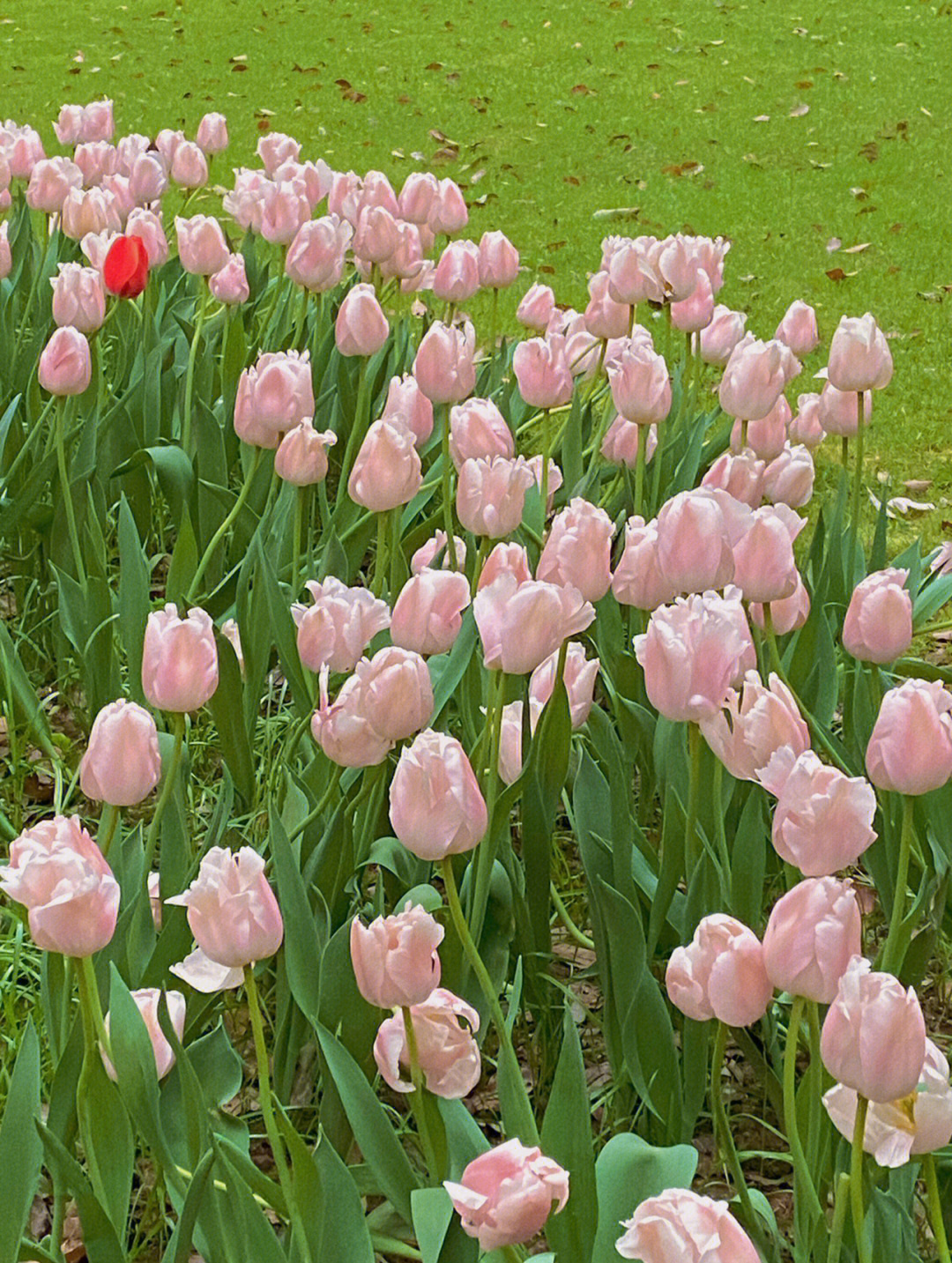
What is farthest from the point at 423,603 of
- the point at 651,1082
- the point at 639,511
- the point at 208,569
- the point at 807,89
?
the point at 807,89

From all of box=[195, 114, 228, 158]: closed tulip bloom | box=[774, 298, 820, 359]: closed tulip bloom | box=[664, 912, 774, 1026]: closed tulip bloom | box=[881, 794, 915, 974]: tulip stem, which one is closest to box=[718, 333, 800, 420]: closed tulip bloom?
box=[774, 298, 820, 359]: closed tulip bloom

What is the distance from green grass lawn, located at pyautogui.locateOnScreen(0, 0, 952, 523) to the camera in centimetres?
584

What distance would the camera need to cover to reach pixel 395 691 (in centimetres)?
132

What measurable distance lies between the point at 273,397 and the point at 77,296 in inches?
22.7

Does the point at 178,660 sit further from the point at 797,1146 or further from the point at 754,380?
the point at 754,380

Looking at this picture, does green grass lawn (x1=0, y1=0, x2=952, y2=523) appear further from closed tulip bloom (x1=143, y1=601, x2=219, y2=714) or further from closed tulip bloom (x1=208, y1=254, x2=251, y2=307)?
closed tulip bloom (x1=143, y1=601, x2=219, y2=714)

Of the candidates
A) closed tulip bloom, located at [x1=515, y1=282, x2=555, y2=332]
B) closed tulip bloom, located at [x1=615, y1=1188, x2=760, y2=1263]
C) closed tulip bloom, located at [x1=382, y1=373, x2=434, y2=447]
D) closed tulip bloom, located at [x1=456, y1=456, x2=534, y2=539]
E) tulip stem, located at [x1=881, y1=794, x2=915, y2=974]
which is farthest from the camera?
closed tulip bloom, located at [x1=515, y1=282, x2=555, y2=332]

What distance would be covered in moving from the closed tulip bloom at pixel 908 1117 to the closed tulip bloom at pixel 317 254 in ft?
6.48

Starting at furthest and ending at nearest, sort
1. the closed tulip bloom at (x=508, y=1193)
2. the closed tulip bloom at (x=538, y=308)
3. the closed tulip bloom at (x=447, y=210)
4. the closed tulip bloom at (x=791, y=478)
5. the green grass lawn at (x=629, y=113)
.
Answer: the green grass lawn at (x=629, y=113) < the closed tulip bloom at (x=447, y=210) < the closed tulip bloom at (x=538, y=308) < the closed tulip bloom at (x=791, y=478) < the closed tulip bloom at (x=508, y=1193)

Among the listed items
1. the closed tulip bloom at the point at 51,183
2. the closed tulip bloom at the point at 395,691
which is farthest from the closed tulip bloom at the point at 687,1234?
the closed tulip bloom at the point at 51,183

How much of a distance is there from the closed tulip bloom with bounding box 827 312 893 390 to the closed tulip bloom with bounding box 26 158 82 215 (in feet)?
6.23

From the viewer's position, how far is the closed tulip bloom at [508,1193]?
0.91 metres

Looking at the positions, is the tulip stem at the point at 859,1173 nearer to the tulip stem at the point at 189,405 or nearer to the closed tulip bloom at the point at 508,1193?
the closed tulip bloom at the point at 508,1193

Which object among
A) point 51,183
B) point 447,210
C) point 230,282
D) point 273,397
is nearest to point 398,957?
point 273,397
